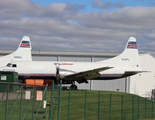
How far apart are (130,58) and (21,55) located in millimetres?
14383

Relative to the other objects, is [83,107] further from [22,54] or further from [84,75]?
[22,54]

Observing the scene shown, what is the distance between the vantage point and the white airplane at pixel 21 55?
51.2m

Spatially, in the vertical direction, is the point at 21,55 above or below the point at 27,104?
above

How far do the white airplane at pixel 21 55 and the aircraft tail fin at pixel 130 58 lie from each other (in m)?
11.1

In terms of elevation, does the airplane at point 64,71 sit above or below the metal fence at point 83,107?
above

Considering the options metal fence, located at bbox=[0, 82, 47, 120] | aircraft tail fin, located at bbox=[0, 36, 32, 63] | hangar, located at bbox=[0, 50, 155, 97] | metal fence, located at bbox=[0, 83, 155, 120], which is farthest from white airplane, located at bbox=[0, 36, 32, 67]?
metal fence, located at bbox=[0, 82, 47, 120]

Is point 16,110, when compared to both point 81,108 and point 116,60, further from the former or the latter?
point 116,60

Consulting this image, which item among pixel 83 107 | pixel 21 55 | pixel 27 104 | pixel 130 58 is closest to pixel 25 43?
pixel 21 55

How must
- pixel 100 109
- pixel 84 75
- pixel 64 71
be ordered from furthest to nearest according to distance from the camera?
pixel 64 71 < pixel 84 75 < pixel 100 109

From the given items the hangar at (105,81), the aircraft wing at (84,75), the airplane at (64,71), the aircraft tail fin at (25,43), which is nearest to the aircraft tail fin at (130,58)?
the airplane at (64,71)

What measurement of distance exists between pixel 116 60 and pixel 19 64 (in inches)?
536

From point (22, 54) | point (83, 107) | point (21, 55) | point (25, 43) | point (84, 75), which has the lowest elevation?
point (83, 107)

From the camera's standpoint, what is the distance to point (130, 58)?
163 ft

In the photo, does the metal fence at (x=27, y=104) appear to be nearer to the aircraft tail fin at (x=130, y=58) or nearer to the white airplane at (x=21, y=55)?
the aircraft tail fin at (x=130, y=58)
